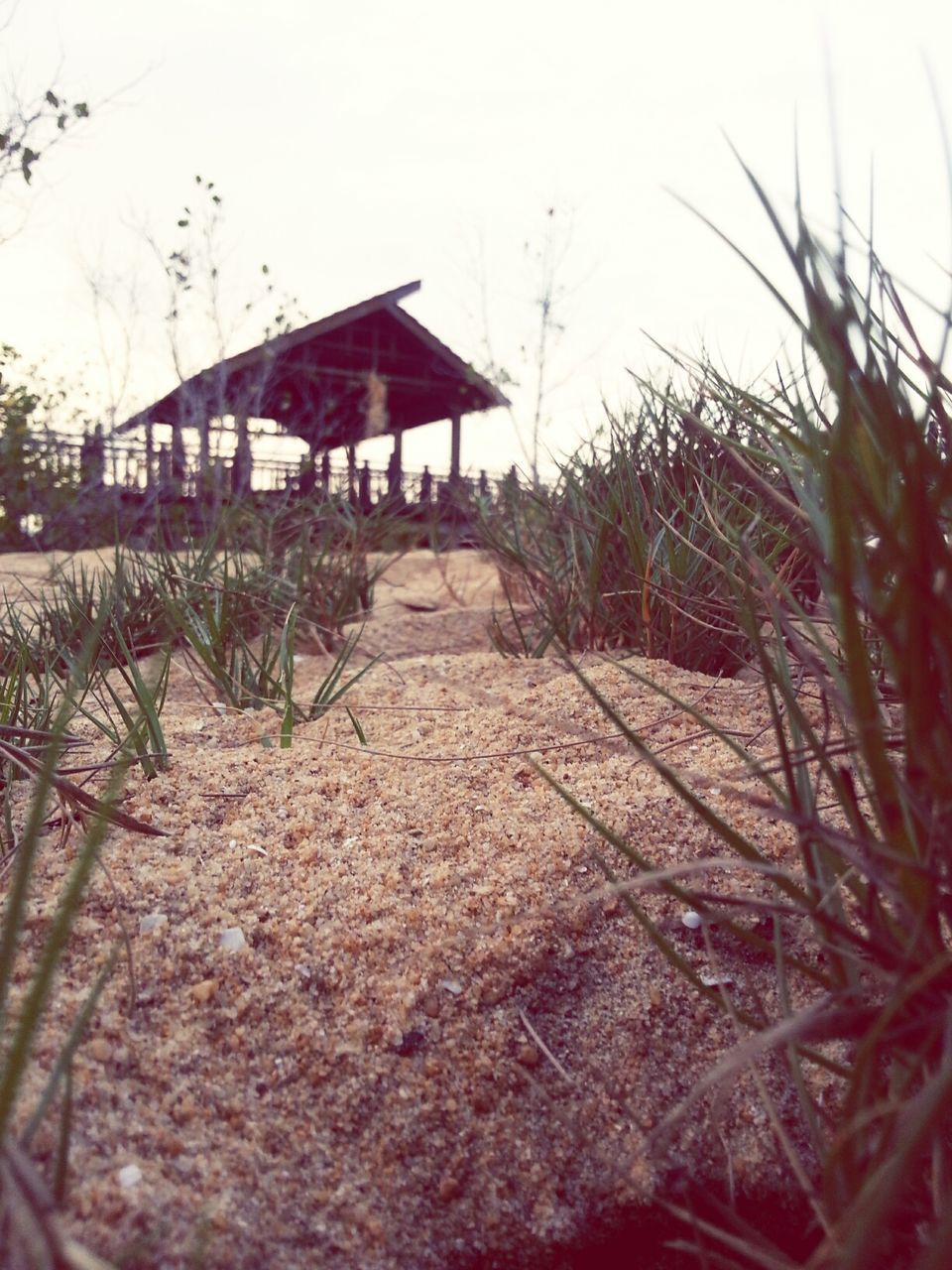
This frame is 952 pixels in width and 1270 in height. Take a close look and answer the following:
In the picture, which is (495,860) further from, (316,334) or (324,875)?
(316,334)

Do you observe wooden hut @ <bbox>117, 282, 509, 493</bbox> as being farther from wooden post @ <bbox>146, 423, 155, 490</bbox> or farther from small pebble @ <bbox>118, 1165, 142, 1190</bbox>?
small pebble @ <bbox>118, 1165, 142, 1190</bbox>

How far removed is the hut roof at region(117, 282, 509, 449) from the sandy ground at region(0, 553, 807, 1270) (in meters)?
11.7

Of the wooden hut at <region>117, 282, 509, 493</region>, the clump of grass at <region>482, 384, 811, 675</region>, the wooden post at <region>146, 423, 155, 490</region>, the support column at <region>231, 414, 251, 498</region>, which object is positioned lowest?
Result: the clump of grass at <region>482, 384, 811, 675</region>

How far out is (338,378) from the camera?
1652 centimetres

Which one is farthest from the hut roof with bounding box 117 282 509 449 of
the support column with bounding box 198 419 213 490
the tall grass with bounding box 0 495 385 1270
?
the tall grass with bounding box 0 495 385 1270

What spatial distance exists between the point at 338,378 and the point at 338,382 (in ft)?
0.27

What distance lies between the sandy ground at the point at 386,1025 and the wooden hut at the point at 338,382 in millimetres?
11034

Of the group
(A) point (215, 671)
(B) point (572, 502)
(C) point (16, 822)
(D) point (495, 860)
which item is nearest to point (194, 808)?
(C) point (16, 822)

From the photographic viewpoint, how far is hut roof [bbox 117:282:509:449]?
42.8 ft

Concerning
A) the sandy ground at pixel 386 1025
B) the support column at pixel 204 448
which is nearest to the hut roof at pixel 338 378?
the support column at pixel 204 448

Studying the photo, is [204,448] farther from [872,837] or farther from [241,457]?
[872,837]

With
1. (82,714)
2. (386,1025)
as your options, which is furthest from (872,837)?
(82,714)

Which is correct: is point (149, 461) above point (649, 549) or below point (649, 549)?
above

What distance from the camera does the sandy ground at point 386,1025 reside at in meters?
0.65
